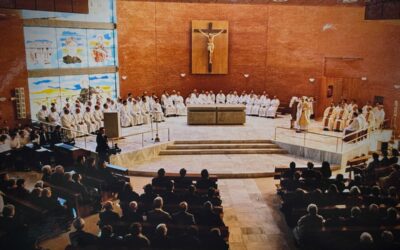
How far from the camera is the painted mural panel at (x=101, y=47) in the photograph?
A: 1844 centimetres

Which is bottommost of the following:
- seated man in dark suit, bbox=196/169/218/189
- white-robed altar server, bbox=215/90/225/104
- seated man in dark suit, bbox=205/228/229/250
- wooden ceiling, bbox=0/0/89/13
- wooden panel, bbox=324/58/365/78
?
seated man in dark suit, bbox=205/228/229/250

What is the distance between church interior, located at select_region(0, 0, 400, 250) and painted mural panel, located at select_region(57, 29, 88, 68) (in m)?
0.08

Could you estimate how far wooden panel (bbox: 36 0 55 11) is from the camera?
36.1 feet

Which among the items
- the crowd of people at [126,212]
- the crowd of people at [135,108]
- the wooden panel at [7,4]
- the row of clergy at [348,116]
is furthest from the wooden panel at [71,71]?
the row of clergy at [348,116]

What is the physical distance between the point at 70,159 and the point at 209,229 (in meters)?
6.39

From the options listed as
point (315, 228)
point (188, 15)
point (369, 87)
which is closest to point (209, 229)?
point (315, 228)

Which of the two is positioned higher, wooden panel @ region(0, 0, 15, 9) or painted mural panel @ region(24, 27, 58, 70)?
wooden panel @ region(0, 0, 15, 9)

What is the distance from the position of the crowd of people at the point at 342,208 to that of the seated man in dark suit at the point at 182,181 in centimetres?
236

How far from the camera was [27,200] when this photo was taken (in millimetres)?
8141

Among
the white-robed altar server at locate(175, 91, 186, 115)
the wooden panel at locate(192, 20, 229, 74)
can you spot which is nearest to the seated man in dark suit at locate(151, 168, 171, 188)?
the white-robed altar server at locate(175, 91, 186, 115)

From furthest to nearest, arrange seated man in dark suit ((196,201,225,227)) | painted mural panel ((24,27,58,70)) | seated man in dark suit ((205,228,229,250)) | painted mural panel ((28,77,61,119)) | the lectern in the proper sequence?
painted mural panel ((28,77,61,119))
painted mural panel ((24,27,58,70))
the lectern
seated man in dark suit ((196,201,225,227))
seated man in dark suit ((205,228,229,250))

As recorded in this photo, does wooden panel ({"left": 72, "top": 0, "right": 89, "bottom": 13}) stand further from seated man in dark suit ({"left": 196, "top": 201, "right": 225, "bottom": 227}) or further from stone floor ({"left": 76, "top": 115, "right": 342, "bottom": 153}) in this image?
seated man in dark suit ({"left": 196, "top": 201, "right": 225, "bottom": 227})

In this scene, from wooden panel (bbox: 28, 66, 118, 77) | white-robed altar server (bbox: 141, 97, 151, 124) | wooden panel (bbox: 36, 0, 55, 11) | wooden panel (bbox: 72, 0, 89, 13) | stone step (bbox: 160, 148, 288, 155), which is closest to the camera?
wooden panel (bbox: 36, 0, 55, 11)

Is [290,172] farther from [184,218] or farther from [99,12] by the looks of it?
[99,12]
